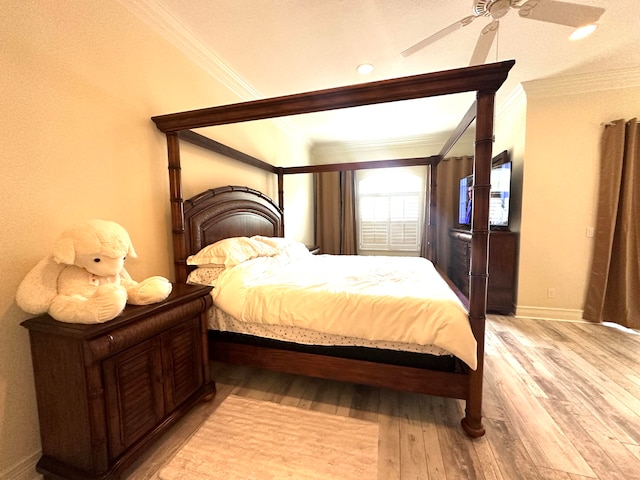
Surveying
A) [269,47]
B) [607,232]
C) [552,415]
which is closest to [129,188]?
[269,47]

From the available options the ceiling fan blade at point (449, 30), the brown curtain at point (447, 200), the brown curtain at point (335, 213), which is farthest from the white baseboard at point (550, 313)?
the ceiling fan blade at point (449, 30)

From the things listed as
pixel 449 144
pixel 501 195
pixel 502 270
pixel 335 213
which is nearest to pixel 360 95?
pixel 449 144

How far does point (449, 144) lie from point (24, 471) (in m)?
3.43

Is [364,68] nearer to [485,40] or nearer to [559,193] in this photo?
[485,40]

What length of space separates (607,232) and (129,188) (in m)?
4.61

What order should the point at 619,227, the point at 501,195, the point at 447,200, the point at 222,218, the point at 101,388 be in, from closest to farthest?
1. the point at 101,388
2. the point at 222,218
3. the point at 619,227
4. the point at 501,195
5. the point at 447,200

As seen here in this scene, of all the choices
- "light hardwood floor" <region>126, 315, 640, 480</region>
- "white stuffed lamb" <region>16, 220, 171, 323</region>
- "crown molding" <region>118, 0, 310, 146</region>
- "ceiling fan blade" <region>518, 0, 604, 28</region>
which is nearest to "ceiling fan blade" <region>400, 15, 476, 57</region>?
"ceiling fan blade" <region>518, 0, 604, 28</region>

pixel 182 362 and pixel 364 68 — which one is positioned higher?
pixel 364 68

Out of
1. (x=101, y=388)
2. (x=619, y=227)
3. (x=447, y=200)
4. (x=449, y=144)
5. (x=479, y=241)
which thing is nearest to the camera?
(x=101, y=388)

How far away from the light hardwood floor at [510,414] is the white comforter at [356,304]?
484 mm

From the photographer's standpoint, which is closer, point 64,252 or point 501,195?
point 64,252

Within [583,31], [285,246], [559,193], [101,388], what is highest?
[583,31]

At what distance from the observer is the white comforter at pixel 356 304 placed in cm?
140

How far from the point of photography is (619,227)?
2787 millimetres
